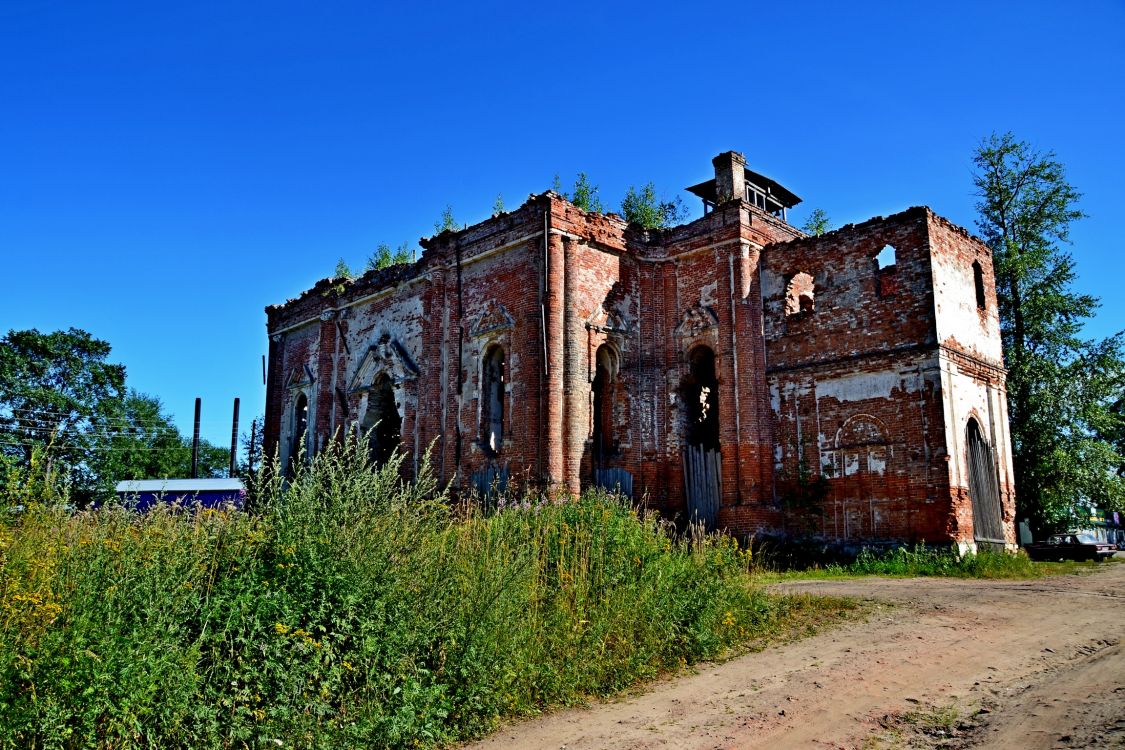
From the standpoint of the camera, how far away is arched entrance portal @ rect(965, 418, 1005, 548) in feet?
56.9

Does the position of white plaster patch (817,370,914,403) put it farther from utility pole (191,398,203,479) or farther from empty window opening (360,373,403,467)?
utility pole (191,398,203,479)

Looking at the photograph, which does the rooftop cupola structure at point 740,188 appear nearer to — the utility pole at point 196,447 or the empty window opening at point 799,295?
the empty window opening at point 799,295

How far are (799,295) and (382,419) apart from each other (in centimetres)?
1191

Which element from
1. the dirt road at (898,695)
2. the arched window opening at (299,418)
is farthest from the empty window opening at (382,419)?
the dirt road at (898,695)

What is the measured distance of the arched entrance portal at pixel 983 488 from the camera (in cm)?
1733

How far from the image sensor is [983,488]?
17828 mm

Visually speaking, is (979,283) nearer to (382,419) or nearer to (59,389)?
(382,419)

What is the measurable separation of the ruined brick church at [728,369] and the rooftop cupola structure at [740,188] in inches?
4.4

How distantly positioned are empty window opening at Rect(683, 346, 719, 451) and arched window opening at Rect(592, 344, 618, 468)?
68.2 inches

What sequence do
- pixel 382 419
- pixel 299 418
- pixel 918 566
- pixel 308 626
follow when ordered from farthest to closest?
pixel 299 418 < pixel 382 419 < pixel 918 566 < pixel 308 626

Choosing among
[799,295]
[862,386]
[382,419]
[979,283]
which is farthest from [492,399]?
[979,283]

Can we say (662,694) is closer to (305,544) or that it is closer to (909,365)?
(305,544)

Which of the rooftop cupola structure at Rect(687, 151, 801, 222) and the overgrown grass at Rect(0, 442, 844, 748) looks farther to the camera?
the rooftop cupola structure at Rect(687, 151, 801, 222)

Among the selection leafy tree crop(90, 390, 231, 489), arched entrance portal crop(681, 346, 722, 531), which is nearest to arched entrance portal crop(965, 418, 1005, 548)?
arched entrance portal crop(681, 346, 722, 531)
